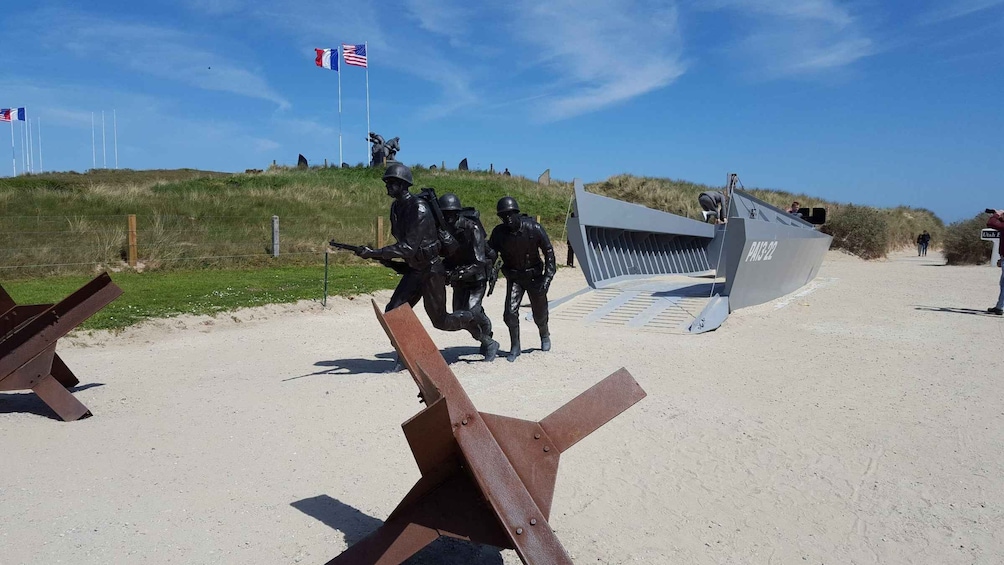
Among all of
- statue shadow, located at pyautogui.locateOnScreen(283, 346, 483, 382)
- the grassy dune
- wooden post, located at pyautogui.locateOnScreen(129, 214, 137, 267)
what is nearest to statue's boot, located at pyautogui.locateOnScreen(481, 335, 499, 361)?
statue shadow, located at pyautogui.locateOnScreen(283, 346, 483, 382)

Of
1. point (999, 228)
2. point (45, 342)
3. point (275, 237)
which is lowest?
point (45, 342)

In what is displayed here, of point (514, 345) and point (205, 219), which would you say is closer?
point (514, 345)

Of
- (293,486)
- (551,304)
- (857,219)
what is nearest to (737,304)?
(551,304)

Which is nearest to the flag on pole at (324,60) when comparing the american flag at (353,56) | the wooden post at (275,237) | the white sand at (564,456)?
the american flag at (353,56)

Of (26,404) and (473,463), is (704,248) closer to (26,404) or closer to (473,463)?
(26,404)

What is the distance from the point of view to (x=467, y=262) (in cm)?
760

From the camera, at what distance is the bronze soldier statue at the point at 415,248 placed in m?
6.70

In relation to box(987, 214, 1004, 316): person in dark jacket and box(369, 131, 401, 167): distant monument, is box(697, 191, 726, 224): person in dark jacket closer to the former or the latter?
box(987, 214, 1004, 316): person in dark jacket

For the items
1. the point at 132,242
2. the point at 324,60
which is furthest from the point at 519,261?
the point at 324,60

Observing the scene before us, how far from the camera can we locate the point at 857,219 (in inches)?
1227

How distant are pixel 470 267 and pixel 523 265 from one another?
960mm

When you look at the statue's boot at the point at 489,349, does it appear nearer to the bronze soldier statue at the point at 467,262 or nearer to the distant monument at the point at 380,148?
the bronze soldier statue at the point at 467,262

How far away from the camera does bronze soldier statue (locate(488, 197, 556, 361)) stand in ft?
26.5

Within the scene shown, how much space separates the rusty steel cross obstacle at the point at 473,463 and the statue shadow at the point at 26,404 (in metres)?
4.02
